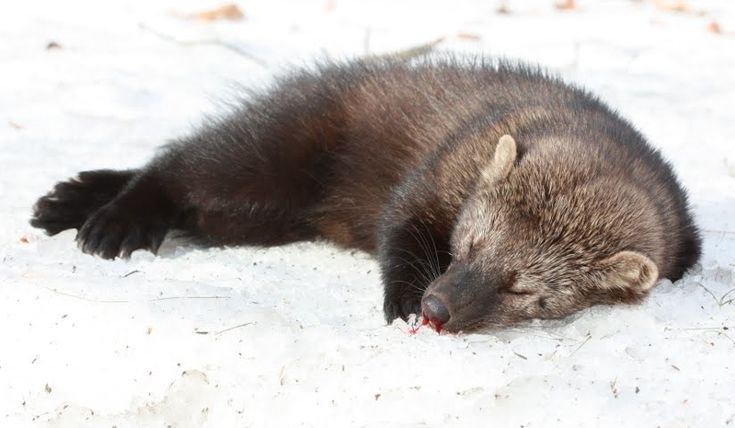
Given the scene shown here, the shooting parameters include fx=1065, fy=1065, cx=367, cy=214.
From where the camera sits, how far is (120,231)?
460 cm

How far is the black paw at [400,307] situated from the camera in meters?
3.75

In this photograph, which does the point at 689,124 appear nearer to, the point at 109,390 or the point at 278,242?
the point at 278,242

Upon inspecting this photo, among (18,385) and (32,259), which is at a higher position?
(18,385)

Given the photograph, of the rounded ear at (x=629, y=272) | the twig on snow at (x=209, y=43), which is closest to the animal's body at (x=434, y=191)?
the rounded ear at (x=629, y=272)

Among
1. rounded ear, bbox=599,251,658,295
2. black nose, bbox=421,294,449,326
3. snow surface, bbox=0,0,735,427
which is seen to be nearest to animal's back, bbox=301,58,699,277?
snow surface, bbox=0,0,735,427

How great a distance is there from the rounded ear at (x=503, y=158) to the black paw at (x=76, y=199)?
1974 millimetres

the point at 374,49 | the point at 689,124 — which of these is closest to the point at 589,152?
the point at 689,124

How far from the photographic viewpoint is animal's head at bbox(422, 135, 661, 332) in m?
3.75

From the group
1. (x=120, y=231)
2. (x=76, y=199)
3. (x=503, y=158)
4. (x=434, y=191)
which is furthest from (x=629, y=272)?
(x=76, y=199)

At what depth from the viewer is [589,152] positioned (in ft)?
13.3

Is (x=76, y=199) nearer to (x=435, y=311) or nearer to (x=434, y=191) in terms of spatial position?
(x=434, y=191)

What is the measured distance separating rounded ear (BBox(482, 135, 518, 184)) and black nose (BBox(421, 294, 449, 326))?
60cm

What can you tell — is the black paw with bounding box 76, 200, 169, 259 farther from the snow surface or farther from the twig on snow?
the twig on snow

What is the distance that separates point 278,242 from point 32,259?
44.8 inches
